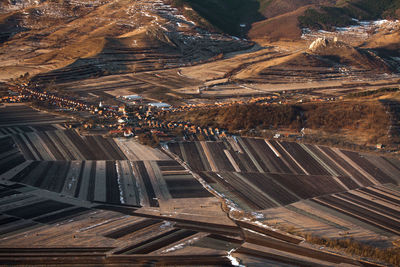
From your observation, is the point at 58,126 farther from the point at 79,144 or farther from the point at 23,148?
the point at 23,148

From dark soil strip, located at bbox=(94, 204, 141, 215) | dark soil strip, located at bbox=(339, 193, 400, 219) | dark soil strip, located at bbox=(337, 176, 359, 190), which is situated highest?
dark soil strip, located at bbox=(94, 204, 141, 215)

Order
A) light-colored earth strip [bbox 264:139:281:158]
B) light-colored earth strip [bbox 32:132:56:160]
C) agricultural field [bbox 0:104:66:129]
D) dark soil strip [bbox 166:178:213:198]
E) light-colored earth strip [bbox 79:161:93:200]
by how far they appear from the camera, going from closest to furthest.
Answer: light-colored earth strip [bbox 79:161:93:200] → dark soil strip [bbox 166:178:213:198] → light-colored earth strip [bbox 32:132:56:160] → light-colored earth strip [bbox 264:139:281:158] → agricultural field [bbox 0:104:66:129]

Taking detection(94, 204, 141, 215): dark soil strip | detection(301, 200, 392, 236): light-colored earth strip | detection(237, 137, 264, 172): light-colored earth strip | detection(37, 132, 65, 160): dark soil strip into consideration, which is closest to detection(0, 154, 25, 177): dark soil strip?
detection(37, 132, 65, 160): dark soil strip

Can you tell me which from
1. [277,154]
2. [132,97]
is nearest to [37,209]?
[277,154]

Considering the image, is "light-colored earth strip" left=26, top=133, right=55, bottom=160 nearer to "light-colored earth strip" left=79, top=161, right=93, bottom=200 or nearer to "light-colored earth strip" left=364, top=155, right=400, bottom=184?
"light-colored earth strip" left=79, top=161, right=93, bottom=200

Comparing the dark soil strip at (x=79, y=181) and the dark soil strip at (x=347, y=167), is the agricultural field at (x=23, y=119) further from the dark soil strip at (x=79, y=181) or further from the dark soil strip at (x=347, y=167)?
the dark soil strip at (x=347, y=167)

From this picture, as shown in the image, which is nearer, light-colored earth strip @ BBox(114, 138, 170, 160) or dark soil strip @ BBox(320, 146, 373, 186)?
dark soil strip @ BBox(320, 146, 373, 186)

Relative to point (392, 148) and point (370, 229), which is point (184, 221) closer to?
point (370, 229)
